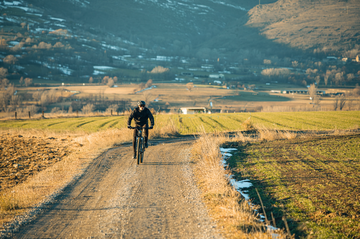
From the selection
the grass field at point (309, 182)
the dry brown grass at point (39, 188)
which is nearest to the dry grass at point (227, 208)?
the grass field at point (309, 182)

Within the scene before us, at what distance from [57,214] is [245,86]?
18510 cm

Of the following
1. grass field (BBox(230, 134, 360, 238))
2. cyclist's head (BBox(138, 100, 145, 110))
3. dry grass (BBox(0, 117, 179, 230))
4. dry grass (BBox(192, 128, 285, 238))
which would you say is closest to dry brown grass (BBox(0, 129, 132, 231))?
dry grass (BBox(0, 117, 179, 230))

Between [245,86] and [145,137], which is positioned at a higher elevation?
[245,86]

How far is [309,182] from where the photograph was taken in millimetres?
9367

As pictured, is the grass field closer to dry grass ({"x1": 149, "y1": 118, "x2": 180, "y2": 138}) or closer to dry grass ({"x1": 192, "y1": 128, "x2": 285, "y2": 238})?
dry grass ({"x1": 192, "y1": 128, "x2": 285, "y2": 238})

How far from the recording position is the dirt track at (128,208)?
6.39 metres

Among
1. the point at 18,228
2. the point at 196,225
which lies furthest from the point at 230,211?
the point at 18,228

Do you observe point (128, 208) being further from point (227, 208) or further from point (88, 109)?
point (88, 109)

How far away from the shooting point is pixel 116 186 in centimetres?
993

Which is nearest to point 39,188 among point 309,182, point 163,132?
point 309,182

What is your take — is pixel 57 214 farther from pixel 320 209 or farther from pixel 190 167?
pixel 320 209

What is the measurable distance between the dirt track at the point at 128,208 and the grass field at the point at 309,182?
2222 mm

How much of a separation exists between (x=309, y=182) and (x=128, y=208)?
6.37 m

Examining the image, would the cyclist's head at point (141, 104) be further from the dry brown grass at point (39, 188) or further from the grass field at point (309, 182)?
the grass field at point (309, 182)
